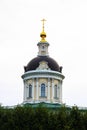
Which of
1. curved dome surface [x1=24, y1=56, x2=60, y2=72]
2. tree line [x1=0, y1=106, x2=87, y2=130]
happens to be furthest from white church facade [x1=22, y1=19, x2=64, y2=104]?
tree line [x1=0, y1=106, x2=87, y2=130]

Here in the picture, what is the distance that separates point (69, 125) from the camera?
158 feet

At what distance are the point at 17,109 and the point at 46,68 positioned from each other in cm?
1613

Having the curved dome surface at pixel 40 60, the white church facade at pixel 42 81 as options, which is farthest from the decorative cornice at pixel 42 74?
the curved dome surface at pixel 40 60

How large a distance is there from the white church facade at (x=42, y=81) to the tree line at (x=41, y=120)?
15.2 m

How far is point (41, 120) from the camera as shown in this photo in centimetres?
4881

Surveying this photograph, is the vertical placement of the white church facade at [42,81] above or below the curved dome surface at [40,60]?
below

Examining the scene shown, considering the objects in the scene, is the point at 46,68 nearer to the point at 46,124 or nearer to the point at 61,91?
the point at 61,91

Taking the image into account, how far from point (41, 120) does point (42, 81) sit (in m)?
17.1

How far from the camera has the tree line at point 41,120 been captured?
48.4 m

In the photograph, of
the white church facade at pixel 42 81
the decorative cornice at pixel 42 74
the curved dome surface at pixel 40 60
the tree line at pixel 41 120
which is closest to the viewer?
the tree line at pixel 41 120

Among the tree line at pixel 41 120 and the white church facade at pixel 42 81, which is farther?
the white church facade at pixel 42 81

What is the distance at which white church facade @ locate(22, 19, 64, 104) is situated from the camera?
65188 millimetres

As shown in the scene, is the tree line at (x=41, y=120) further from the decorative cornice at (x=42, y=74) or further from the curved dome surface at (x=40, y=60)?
the curved dome surface at (x=40, y=60)

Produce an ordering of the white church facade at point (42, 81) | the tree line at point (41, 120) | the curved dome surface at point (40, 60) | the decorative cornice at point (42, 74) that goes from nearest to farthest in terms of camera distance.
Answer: the tree line at point (41, 120), the white church facade at point (42, 81), the decorative cornice at point (42, 74), the curved dome surface at point (40, 60)
